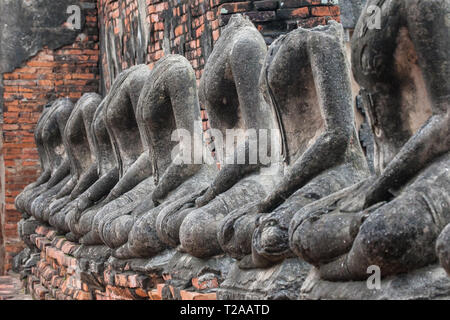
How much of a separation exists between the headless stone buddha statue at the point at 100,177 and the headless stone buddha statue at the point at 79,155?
1.05 feet

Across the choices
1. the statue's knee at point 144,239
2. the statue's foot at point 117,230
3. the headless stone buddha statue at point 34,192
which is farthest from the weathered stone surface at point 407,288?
the headless stone buddha statue at point 34,192

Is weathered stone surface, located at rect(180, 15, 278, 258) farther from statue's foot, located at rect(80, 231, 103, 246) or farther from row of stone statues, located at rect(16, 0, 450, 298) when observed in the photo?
statue's foot, located at rect(80, 231, 103, 246)

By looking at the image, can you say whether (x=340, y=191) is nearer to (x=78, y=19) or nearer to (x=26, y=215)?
(x=26, y=215)

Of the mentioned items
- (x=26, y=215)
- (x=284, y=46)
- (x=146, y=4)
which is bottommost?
(x=26, y=215)

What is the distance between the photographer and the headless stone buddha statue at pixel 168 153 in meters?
5.78

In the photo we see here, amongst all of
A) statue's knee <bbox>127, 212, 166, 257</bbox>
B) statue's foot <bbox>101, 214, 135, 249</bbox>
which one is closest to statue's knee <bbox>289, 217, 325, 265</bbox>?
statue's knee <bbox>127, 212, 166, 257</bbox>

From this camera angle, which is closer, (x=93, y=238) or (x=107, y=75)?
(x=93, y=238)

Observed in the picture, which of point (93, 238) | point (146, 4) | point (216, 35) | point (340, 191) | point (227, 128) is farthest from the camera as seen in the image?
point (146, 4)

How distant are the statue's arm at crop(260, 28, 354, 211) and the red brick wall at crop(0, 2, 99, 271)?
1014 cm

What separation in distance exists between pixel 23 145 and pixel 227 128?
909cm

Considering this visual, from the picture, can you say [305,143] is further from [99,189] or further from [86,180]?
[86,180]

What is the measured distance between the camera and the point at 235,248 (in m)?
4.64

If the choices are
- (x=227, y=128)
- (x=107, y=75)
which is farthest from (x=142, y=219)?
(x=107, y=75)

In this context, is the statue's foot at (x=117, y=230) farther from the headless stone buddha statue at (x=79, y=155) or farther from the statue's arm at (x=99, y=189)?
the headless stone buddha statue at (x=79, y=155)
